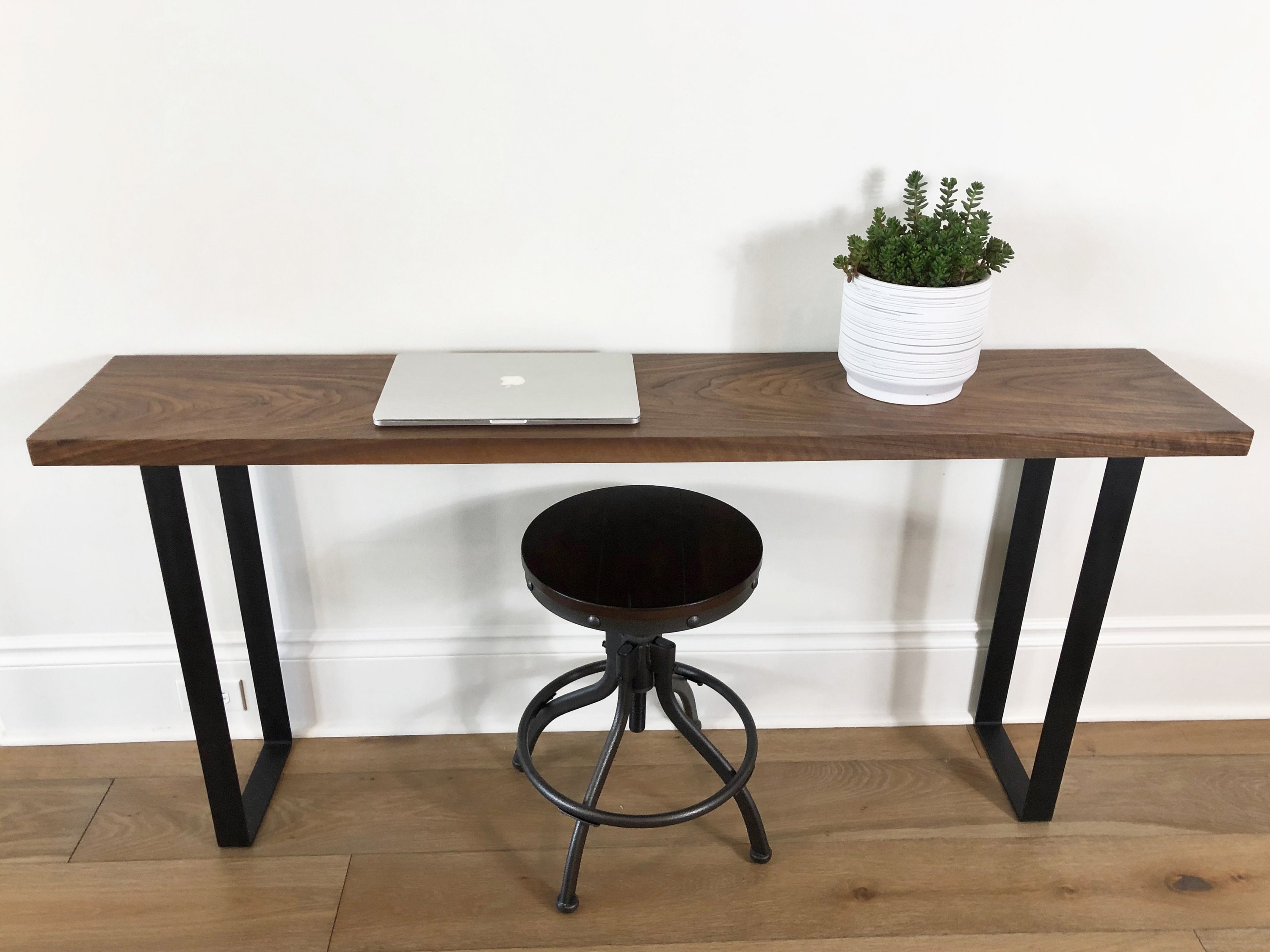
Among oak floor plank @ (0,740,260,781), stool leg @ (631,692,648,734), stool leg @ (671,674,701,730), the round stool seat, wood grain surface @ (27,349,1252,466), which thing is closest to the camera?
wood grain surface @ (27,349,1252,466)

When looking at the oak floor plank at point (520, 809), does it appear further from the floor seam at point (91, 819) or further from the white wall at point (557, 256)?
the white wall at point (557, 256)

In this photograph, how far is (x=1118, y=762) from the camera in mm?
1935

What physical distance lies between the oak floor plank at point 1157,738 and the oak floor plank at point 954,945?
0.41m

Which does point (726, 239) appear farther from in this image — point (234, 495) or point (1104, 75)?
point (234, 495)

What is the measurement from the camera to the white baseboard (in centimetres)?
191

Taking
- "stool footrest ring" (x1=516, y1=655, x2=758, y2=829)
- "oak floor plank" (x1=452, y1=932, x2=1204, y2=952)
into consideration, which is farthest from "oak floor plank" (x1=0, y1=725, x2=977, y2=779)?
"oak floor plank" (x1=452, y1=932, x2=1204, y2=952)

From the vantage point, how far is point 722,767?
1.70m

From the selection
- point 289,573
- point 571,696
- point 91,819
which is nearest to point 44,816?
point 91,819

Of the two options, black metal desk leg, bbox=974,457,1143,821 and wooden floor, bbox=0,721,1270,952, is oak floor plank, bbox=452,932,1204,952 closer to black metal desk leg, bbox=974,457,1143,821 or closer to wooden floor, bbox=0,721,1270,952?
wooden floor, bbox=0,721,1270,952

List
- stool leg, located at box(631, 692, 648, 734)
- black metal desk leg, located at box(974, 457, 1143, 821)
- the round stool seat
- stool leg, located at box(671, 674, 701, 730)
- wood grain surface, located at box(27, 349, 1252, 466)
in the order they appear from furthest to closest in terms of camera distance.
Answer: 1. stool leg, located at box(671, 674, 701, 730)
2. stool leg, located at box(631, 692, 648, 734)
3. black metal desk leg, located at box(974, 457, 1143, 821)
4. the round stool seat
5. wood grain surface, located at box(27, 349, 1252, 466)

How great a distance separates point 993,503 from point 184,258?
143cm

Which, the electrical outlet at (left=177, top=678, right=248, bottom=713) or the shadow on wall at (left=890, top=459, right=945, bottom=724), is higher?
the shadow on wall at (left=890, top=459, right=945, bottom=724)

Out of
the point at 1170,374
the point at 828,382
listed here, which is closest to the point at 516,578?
the point at 828,382

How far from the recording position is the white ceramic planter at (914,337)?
4.49 feet
